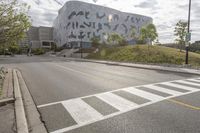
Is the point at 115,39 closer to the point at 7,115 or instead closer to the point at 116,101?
the point at 116,101

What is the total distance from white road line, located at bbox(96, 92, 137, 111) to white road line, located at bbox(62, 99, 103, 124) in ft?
2.90

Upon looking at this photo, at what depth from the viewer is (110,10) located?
98.7m

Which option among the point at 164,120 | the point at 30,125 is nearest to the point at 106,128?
the point at 164,120

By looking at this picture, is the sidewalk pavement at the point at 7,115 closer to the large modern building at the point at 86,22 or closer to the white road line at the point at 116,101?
the white road line at the point at 116,101

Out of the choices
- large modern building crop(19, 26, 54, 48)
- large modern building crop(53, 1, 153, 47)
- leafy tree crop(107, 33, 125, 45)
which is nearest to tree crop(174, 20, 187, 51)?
leafy tree crop(107, 33, 125, 45)

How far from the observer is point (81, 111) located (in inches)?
236

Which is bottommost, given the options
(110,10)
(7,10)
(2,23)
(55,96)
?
(55,96)

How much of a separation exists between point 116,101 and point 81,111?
1642 millimetres

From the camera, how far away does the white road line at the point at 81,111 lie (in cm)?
536

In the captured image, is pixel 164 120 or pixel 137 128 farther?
pixel 164 120

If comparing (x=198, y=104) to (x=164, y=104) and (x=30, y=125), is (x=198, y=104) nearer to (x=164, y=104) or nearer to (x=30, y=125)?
(x=164, y=104)

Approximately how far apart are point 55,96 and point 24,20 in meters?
4.37

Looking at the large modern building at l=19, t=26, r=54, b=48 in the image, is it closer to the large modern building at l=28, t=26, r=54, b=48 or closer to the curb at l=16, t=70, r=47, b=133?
the large modern building at l=28, t=26, r=54, b=48

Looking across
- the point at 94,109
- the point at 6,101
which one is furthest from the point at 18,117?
the point at 94,109
